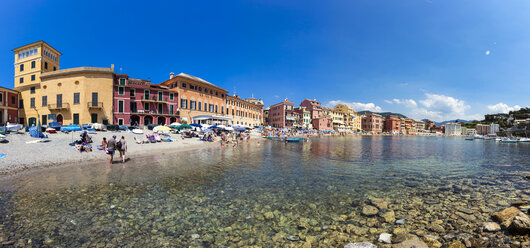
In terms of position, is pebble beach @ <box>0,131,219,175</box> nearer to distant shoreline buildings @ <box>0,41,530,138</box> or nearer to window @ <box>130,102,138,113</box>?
distant shoreline buildings @ <box>0,41,530,138</box>

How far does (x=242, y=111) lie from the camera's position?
65.4m

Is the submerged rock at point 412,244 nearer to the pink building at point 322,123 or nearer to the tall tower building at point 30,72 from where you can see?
the tall tower building at point 30,72

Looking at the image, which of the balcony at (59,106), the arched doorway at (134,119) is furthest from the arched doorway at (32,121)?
the arched doorway at (134,119)

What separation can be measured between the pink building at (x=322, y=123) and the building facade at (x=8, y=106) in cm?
9336

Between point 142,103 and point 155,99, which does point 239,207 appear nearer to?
point 155,99

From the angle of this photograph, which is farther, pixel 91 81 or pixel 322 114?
pixel 322 114

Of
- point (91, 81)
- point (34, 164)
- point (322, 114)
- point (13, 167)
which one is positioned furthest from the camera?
point (322, 114)

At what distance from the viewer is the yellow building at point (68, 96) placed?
36625 mm

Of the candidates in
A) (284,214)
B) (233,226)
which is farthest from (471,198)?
A: (233,226)

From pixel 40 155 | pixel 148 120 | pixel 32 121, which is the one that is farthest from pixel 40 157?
pixel 32 121

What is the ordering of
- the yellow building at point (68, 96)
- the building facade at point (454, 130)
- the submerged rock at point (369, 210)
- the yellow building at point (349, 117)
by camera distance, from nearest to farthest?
1. the submerged rock at point (369, 210)
2. the yellow building at point (68, 96)
3. the yellow building at point (349, 117)
4. the building facade at point (454, 130)

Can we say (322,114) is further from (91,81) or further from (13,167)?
(13,167)

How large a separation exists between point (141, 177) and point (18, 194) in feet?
13.4

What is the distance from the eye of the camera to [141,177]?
10258mm
